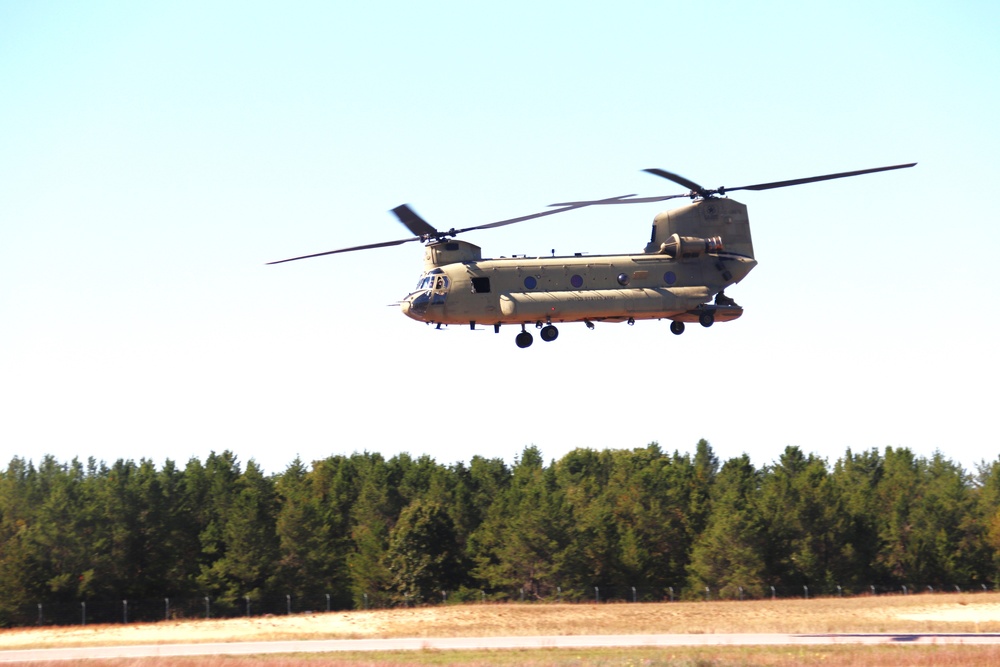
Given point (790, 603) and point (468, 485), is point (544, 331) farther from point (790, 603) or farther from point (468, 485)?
point (468, 485)

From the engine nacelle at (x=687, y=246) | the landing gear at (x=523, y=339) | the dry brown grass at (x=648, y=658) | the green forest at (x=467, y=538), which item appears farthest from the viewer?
the green forest at (x=467, y=538)

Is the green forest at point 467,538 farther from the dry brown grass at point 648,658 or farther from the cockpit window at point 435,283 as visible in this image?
the cockpit window at point 435,283

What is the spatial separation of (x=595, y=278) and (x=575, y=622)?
2852 cm

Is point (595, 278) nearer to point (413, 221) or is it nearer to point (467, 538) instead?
point (413, 221)

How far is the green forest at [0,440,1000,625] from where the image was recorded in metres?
93.0

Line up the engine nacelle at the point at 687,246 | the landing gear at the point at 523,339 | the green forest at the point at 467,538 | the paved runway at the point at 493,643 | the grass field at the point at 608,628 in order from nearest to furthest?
the grass field at the point at 608,628 < the landing gear at the point at 523,339 < the engine nacelle at the point at 687,246 < the paved runway at the point at 493,643 < the green forest at the point at 467,538

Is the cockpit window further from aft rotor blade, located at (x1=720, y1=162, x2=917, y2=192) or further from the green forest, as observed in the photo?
the green forest

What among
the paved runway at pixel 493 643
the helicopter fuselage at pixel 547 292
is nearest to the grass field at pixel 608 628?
the paved runway at pixel 493 643

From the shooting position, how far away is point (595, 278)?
4469cm

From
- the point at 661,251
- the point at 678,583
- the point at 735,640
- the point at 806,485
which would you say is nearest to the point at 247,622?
the point at 735,640

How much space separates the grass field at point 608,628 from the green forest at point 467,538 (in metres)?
17.4

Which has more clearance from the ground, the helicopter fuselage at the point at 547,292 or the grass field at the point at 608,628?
the helicopter fuselage at the point at 547,292

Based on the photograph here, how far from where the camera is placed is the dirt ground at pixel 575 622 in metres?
57.8

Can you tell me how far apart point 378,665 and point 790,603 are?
4196 cm
